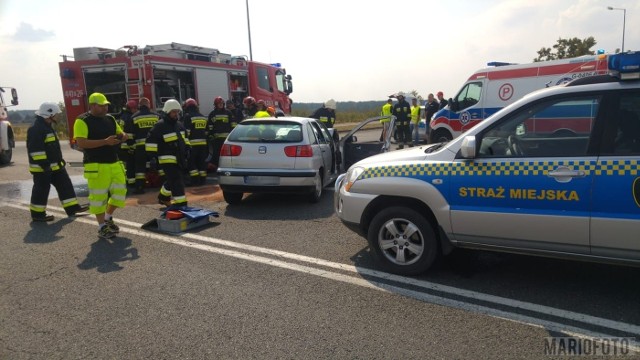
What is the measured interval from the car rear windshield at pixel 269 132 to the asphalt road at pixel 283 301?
2.06 m

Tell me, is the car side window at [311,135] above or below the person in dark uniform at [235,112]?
below

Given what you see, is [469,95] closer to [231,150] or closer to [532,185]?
[231,150]

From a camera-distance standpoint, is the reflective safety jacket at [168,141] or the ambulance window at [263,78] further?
the ambulance window at [263,78]

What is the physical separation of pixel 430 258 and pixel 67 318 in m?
3.17

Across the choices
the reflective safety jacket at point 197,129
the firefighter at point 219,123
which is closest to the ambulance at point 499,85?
the firefighter at point 219,123

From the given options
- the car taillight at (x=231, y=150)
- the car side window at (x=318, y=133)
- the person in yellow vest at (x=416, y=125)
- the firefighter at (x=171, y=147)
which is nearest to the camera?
the firefighter at (x=171, y=147)

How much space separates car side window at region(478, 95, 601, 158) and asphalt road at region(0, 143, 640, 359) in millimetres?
1223

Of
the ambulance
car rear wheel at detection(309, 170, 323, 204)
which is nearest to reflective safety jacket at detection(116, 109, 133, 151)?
car rear wheel at detection(309, 170, 323, 204)

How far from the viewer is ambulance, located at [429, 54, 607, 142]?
10688 mm

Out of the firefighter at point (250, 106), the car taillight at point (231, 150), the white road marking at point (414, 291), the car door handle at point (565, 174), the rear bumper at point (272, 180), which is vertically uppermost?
the firefighter at point (250, 106)

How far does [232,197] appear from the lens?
788 centimetres

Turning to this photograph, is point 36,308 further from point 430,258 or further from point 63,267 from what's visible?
point 430,258

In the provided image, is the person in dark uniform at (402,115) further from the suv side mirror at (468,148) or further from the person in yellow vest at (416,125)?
the suv side mirror at (468,148)

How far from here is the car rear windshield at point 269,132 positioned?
7.48 meters
